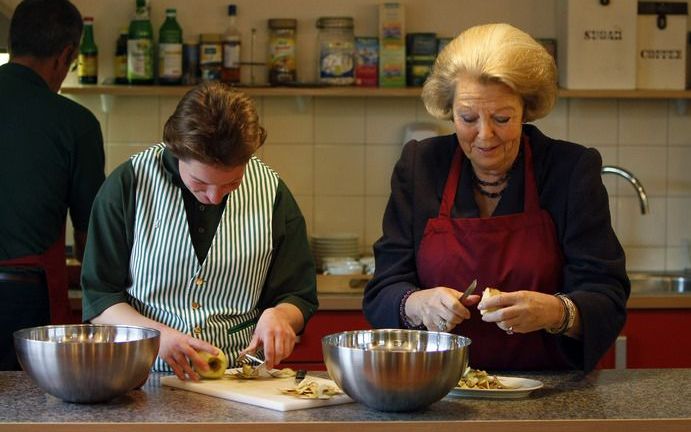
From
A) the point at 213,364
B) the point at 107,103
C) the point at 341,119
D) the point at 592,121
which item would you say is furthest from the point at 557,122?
the point at 213,364

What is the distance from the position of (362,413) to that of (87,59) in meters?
2.42

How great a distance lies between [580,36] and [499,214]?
178 centimetres

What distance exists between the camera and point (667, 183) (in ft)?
13.0

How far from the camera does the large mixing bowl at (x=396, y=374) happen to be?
1.69 meters

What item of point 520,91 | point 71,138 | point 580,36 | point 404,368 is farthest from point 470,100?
point 580,36

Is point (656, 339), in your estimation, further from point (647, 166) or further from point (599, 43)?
point (599, 43)

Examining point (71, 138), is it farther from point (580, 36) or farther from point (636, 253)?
point (636, 253)

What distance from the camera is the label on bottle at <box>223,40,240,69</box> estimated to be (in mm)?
3811

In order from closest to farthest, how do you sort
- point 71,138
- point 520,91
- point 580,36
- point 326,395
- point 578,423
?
point 578,423, point 326,395, point 520,91, point 71,138, point 580,36

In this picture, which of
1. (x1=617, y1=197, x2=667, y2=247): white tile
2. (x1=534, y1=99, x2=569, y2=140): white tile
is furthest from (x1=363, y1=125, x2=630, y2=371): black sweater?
(x1=617, y1=197, x2=667, y2=247): white tile

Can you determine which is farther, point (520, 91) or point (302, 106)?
point (302, 106)

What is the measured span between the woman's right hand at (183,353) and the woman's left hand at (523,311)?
0.50 metres

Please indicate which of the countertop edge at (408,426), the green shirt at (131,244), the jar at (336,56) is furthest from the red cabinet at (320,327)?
the countertop edge at (408,426)

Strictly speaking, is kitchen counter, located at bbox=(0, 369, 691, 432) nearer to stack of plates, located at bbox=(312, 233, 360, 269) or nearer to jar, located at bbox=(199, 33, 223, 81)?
stack of plates, located at bbox=(312, 233, 360, 269)
